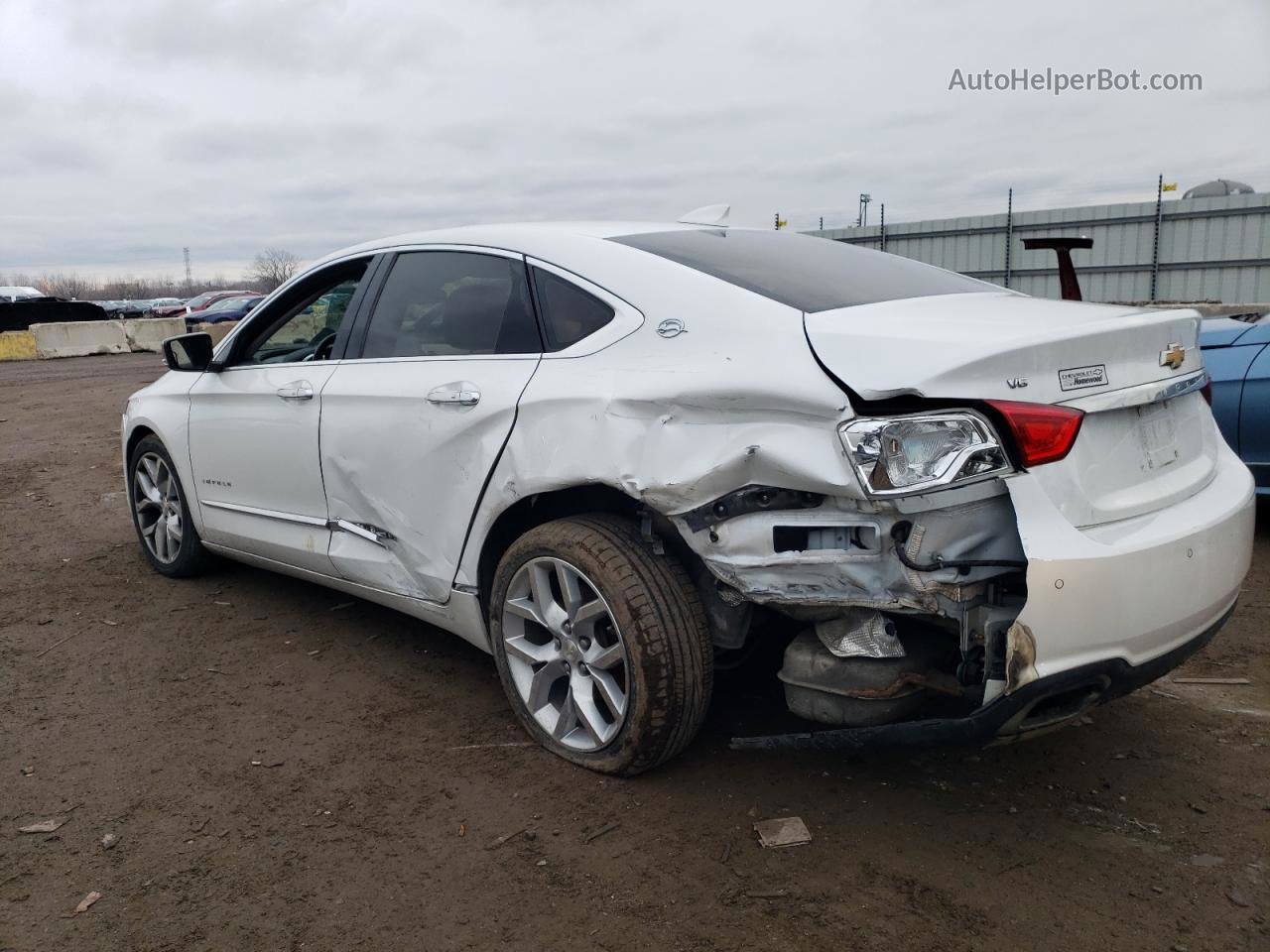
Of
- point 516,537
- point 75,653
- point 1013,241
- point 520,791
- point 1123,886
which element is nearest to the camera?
point 1123,886

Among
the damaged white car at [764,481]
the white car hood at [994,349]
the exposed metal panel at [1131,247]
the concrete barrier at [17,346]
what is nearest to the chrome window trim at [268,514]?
the damaged white car at [764,481]

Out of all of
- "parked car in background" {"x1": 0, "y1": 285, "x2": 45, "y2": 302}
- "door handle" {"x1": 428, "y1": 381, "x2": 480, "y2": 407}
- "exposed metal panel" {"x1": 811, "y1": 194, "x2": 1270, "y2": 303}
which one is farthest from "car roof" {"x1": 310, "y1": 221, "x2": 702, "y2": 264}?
"parked car in background" {"x1": 0, "y1": 285, "x2": 45, "y2": 302}

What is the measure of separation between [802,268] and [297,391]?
2.01m

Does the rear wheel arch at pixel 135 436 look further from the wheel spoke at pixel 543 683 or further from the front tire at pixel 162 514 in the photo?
the wheel spoke at pixel 543 683

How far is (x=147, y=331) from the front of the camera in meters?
23.5

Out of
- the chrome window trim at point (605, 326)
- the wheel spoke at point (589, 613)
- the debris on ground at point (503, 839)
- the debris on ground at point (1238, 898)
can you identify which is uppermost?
the chrome window trim at point (605, 326)

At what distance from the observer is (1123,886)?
2.54m

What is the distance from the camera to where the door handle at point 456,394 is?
3.30 metres

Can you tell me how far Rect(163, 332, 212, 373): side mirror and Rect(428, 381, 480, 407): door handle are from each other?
5.79 feet

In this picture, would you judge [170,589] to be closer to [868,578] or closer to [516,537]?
[516,537]

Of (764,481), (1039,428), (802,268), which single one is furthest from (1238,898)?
(802,268)

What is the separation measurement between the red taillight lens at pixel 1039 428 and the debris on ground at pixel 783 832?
117 centimetres

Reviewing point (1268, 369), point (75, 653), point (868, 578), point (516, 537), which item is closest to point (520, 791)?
point (516, 537)

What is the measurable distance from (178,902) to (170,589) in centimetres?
286
